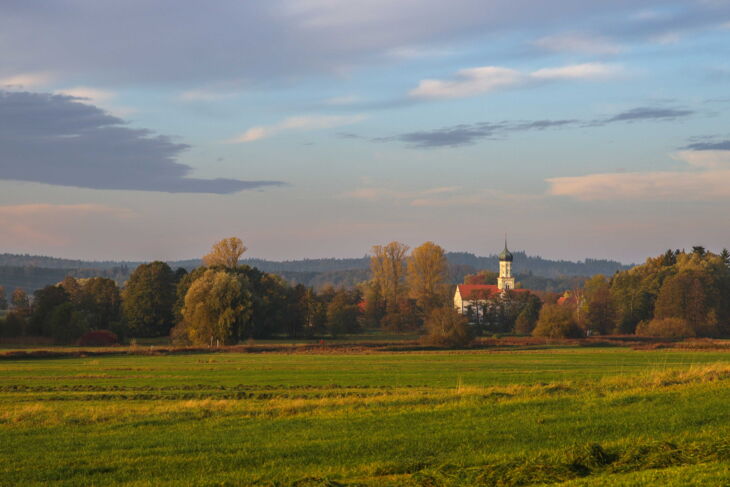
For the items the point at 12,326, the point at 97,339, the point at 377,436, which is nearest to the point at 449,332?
the point at 97,339

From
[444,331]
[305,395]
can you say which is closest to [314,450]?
[305,395]

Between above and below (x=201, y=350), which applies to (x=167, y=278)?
above

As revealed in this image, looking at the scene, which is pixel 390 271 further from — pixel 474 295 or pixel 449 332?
pixel 449 332

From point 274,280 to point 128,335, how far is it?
20750 mm

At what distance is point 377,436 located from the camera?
773 inches

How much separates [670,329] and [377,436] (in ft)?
276

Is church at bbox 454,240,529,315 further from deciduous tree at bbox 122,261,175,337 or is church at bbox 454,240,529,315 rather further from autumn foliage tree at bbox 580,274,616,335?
deciduous tree at bbox 122,261,175,337

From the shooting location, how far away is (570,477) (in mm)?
14297

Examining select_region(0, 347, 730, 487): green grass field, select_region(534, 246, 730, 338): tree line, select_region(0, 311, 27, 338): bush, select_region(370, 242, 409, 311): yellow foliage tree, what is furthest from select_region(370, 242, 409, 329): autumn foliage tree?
select_region(0, 347, 730, 487): green grass field

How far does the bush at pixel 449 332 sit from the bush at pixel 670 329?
80.4ft

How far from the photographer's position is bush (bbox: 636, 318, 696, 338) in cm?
9606

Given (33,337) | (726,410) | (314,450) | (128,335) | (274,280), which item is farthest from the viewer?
(274,280)

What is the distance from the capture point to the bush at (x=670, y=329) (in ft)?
315

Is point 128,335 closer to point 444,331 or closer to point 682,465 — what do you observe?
point 444,331
